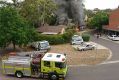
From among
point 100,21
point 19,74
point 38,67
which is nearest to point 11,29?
A: point 19,74

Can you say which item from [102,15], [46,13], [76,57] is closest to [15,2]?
[46,13]

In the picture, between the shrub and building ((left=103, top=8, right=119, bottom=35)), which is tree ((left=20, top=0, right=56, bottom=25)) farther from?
building ((left=103, top=8, right=119, bottom=35))

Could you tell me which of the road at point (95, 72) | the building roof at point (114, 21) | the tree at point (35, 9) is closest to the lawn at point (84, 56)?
the road at point (95, 72)

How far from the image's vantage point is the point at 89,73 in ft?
111

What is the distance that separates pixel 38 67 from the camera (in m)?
31.2

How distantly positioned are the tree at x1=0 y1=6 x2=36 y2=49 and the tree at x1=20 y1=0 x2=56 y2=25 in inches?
644

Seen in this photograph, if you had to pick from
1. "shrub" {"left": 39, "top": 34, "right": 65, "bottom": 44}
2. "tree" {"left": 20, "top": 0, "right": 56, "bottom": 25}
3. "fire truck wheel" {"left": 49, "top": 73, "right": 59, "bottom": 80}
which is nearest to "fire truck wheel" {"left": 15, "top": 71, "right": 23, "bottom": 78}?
"fire truck wheel" {"left": 49, "top": 73, "right": 59, "bottom": 80}

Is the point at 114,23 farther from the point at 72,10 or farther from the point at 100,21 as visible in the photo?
the point at 72,10

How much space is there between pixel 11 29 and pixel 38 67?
15830 millimetres

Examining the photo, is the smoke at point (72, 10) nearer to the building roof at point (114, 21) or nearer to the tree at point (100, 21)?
the tree at point (100, 21)

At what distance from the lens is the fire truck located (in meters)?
30.7

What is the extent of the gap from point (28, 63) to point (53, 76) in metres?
2.84

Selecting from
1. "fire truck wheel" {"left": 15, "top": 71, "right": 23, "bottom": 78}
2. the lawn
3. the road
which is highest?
"fire truck wheel" {"left": 15, "top": 71, "right": 23, "bottom": 78}

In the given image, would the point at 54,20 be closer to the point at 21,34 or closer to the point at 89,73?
the point at 21,34
